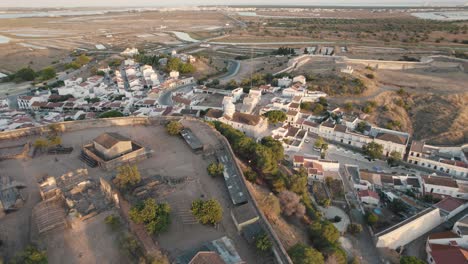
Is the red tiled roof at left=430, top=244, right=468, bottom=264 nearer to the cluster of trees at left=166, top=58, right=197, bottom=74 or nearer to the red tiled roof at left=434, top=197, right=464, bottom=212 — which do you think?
the red tiled roof at left=434, top=197, right=464, bottom=212

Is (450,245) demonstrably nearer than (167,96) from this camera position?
Yes

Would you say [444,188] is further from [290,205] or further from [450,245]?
[290,205]

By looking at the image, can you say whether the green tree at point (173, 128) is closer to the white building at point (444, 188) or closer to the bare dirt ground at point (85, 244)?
the bare dirt ground at point (85, 244)

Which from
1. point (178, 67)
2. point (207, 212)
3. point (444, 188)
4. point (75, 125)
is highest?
point (207, 212)

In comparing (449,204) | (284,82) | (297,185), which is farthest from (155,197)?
(284,82)

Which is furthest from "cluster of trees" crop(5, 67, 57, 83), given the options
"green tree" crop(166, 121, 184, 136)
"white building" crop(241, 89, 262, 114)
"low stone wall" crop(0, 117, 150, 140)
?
"green tree" crop(166, 121, 184, 136)

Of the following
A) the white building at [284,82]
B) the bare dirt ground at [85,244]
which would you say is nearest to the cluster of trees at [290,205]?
the bare dirt ground at [85,244]

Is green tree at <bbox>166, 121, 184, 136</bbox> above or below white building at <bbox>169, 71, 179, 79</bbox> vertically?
above
